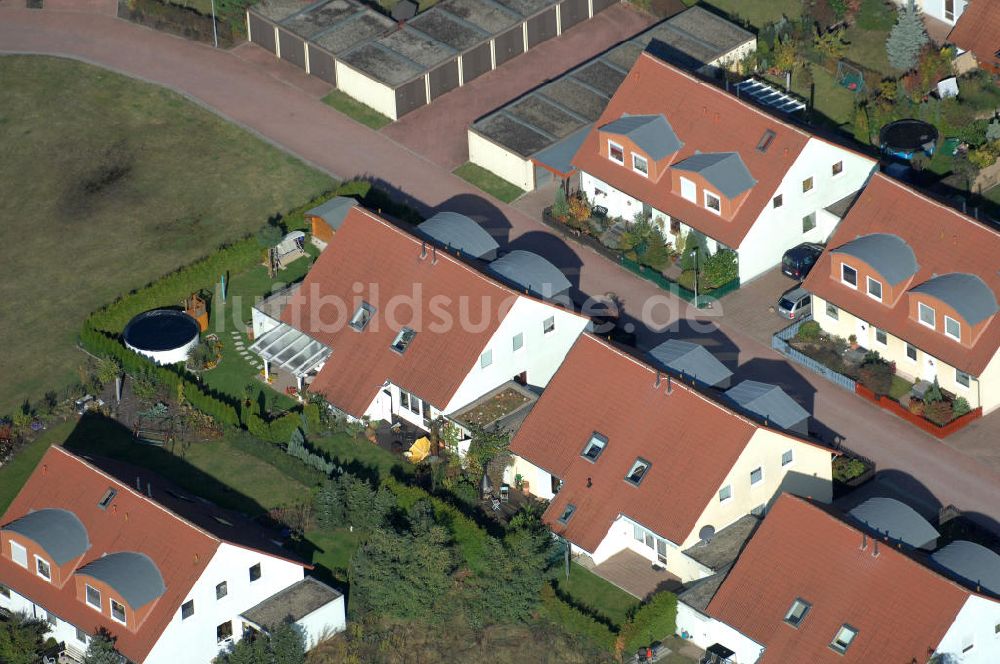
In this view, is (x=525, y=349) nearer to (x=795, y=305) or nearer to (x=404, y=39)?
(x=795, y=305)

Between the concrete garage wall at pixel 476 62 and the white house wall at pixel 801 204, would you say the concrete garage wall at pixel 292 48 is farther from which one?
the white house wall at pixel 801 204

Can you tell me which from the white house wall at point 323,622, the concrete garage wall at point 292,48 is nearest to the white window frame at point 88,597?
the white house wall at point 323,622

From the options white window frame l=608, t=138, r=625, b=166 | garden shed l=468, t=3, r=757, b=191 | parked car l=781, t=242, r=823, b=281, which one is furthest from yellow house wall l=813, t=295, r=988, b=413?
garden shed l=468, t=3, r=757, b=191

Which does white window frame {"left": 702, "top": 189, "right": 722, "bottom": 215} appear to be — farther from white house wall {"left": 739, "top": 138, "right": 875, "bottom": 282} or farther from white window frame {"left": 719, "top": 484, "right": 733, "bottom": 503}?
white window frame {"left": 719, "top": 484, "right": 733, "bottom": 503}

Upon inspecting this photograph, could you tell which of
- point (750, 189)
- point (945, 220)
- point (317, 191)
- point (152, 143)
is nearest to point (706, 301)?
point (750, 189)

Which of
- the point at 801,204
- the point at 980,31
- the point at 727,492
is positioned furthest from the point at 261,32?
the point at 727,492
